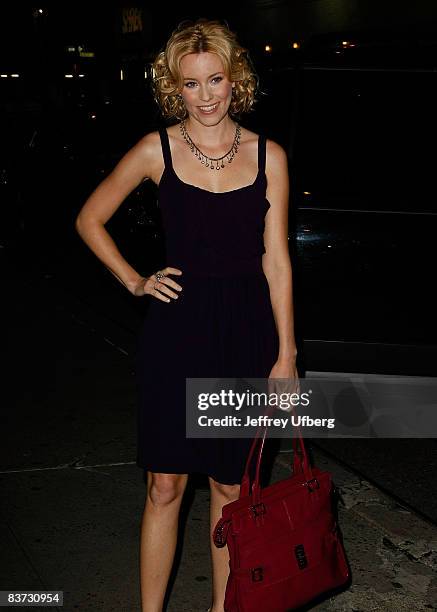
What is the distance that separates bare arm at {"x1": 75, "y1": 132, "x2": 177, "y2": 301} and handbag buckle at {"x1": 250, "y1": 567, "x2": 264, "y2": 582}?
0.85m

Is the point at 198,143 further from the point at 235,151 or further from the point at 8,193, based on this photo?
the point at 8,193

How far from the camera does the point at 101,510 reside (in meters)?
4.30

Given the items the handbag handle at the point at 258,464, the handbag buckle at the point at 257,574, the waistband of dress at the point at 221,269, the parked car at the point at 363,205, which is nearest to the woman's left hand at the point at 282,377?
the handbag handle at the point at 258,464

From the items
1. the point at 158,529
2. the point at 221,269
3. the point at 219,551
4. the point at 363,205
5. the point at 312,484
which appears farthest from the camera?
the point at 363,205

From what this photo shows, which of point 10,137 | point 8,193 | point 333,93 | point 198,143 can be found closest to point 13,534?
point 198,143

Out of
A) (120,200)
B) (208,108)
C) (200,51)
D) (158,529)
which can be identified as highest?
(200,51)

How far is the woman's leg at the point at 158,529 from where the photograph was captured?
3037 mm

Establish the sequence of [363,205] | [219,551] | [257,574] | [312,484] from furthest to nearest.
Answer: [363,205] → [219,551] → [312,484] → [257,574]

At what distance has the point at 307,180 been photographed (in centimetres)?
461

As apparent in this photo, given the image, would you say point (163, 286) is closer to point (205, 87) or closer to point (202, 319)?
point (202, 319)

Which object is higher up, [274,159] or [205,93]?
[205,93]

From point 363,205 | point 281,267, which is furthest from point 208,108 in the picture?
point 363,205

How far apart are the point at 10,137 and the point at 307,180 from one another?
401 inches

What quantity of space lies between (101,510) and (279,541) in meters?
1.73
